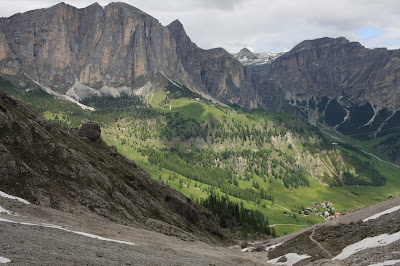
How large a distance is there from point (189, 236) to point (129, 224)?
18849 mm

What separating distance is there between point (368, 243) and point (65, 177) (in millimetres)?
59937

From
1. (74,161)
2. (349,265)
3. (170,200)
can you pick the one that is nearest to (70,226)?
(74,161)

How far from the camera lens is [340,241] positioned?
66062 mm

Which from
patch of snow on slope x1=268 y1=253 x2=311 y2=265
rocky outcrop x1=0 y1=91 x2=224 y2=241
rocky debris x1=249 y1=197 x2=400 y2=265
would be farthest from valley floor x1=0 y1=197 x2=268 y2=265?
rocky debris x1=249 y1=197 x2=400 y2=265

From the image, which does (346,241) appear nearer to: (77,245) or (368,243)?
(368,243)

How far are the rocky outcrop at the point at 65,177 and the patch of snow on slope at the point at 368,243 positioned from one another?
4135cm

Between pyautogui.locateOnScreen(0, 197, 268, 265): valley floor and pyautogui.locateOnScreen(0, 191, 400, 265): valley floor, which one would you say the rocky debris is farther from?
pyautogui.locateOnScreen(0, 197, 268, 265): valley floor

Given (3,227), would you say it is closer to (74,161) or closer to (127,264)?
(127,264)

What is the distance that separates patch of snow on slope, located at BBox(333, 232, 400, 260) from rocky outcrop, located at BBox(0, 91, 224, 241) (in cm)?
4135

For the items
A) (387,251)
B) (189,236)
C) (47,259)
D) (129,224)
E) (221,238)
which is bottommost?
(221,238)

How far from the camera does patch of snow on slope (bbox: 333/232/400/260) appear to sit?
52781mm

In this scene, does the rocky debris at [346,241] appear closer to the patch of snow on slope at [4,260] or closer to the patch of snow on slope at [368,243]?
the patch of snow on slope at [368,243]

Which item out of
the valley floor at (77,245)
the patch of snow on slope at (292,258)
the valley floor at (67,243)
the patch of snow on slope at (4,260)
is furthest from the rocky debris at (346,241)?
the patch of snow on slope at (4,260)

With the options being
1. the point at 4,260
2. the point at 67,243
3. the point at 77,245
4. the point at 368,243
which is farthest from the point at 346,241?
the point at 4,260
